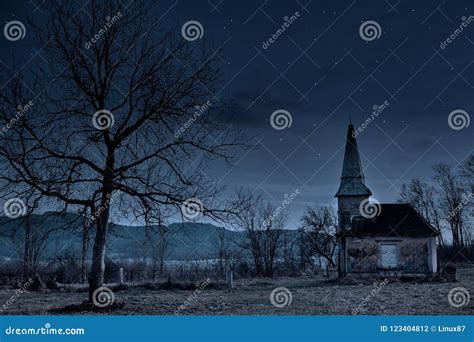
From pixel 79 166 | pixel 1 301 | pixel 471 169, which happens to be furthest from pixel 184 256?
pixel 471 169

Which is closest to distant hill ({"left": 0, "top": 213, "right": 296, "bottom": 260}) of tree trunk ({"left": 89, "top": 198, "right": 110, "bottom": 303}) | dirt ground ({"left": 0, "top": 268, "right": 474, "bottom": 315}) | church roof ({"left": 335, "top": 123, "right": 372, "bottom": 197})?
tree trunk ({"left": 89, "top": 198, "right": 110, "bottom": 303})

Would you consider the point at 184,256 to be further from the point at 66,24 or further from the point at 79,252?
the point at 66,24

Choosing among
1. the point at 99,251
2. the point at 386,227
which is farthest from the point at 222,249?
the point at 386,227

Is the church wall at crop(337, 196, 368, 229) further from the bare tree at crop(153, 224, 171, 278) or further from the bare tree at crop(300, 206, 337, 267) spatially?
the bare tree at crop(153, 224, 171, 278)

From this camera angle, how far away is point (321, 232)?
42.1 ft

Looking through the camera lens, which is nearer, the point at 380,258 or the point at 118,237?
the point at 118,237

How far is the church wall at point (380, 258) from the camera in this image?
15992 mm

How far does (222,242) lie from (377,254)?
8600 millimetres

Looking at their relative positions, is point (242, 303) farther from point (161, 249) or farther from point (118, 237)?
point (118, 237)

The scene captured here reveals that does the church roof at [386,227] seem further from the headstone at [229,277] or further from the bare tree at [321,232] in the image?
the headstone at [229,277]

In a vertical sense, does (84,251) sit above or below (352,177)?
below

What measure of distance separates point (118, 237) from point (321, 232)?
19.6 ft

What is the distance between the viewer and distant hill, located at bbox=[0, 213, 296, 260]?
24.8 feet

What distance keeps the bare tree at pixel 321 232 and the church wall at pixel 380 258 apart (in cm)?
154
